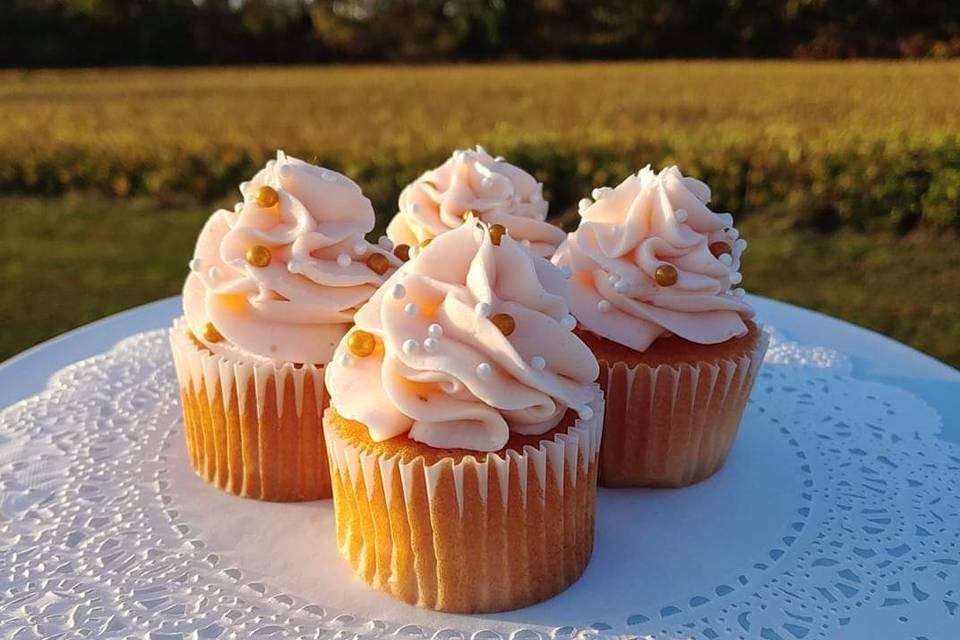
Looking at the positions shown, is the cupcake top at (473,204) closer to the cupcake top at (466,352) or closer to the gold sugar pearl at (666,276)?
the gold sugar pearl at (666,276)

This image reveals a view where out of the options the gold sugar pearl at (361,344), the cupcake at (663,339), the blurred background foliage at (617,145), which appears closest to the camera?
the gold sugar pearl at (361,344)

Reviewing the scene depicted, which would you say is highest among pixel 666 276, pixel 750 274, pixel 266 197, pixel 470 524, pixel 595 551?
pixel 266 197

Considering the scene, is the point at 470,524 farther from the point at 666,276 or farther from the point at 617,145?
the point at 617,145

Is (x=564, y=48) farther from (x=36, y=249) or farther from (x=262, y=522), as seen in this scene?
(x=262, y=522)

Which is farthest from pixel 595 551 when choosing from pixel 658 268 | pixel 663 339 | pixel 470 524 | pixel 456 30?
pixel 456 30

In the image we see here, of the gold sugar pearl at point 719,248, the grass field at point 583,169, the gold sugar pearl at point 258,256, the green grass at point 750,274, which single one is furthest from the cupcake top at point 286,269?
the grass field at point 583,169

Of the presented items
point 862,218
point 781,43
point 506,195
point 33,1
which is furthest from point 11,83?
point 506,195
